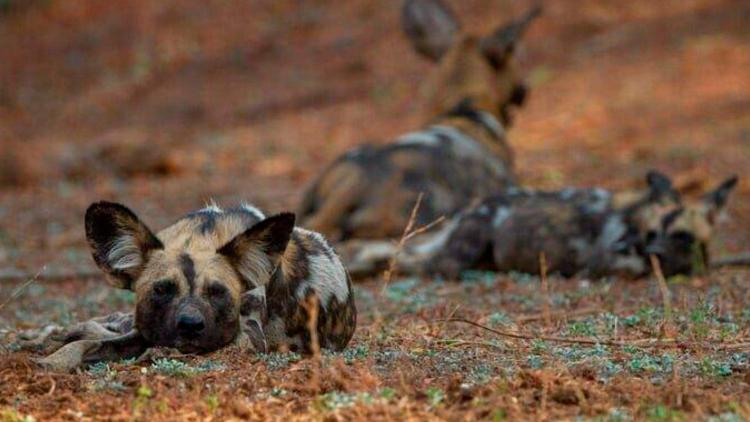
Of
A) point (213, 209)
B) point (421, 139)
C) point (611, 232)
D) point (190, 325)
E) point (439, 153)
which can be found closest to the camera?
point (190, 325)

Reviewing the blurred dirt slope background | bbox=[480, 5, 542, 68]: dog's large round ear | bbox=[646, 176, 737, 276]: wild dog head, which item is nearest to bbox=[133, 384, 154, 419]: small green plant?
bbox=[646, 176, 737, 276]: wild dog head

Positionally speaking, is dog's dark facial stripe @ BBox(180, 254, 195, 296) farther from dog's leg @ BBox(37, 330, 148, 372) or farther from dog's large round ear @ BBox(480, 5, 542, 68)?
dog's large round ear @ BBox(480, 5, 542, 68)

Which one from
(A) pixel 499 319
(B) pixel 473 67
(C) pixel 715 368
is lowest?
(A) pixel 499 319

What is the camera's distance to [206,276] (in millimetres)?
4461

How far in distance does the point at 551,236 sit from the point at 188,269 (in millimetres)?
3934

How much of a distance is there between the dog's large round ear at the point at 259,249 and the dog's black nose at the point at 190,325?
0.82 ft

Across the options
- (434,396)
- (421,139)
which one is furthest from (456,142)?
(434,396)

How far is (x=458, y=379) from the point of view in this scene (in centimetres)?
389

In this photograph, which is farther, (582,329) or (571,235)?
(571,235)

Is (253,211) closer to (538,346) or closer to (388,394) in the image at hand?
(538,346)

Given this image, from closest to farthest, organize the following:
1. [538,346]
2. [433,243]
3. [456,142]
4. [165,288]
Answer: [165,288] < [538,346] < [433,243] < [456,142]

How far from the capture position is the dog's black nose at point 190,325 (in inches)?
171

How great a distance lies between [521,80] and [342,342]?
19.7 feet

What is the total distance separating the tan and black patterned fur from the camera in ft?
14.5
